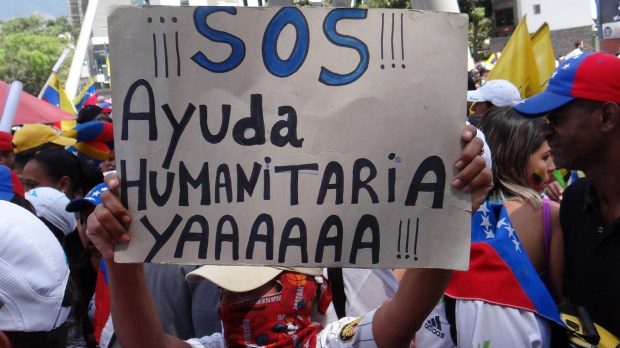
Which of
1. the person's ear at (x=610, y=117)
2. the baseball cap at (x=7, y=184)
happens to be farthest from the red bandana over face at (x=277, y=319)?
the baseball cap at (x=7, y=184)

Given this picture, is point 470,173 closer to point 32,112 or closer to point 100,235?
point 100,235

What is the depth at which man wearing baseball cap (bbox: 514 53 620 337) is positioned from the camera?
8.68 feet

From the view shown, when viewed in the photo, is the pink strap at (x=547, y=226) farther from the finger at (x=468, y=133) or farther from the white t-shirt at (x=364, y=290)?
the finger at (x=468, y=133)

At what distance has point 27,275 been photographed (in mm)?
1768

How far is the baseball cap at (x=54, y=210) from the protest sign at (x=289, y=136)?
2.40m

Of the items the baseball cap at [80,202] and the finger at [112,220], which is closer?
the finger at [112,220]

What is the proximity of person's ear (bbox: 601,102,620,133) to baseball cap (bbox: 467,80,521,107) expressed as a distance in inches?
102

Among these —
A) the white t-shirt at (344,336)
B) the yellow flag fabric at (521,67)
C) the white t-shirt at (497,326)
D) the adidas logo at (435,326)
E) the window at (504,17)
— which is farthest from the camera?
the window at (504,17)

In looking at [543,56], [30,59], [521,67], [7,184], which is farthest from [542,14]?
[7,184]

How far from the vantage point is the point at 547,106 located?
9.09 ft

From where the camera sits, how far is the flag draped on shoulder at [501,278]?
2363mm

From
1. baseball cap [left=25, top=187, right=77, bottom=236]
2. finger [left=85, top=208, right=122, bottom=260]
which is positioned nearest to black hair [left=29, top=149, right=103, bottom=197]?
baseball cap [left=25, top=187, right=77, bottom=236]

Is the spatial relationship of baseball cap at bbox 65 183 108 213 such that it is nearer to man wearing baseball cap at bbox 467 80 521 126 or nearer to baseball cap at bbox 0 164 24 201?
baseball cap at bbox 0 164 24 201

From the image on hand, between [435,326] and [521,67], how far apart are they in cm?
412
